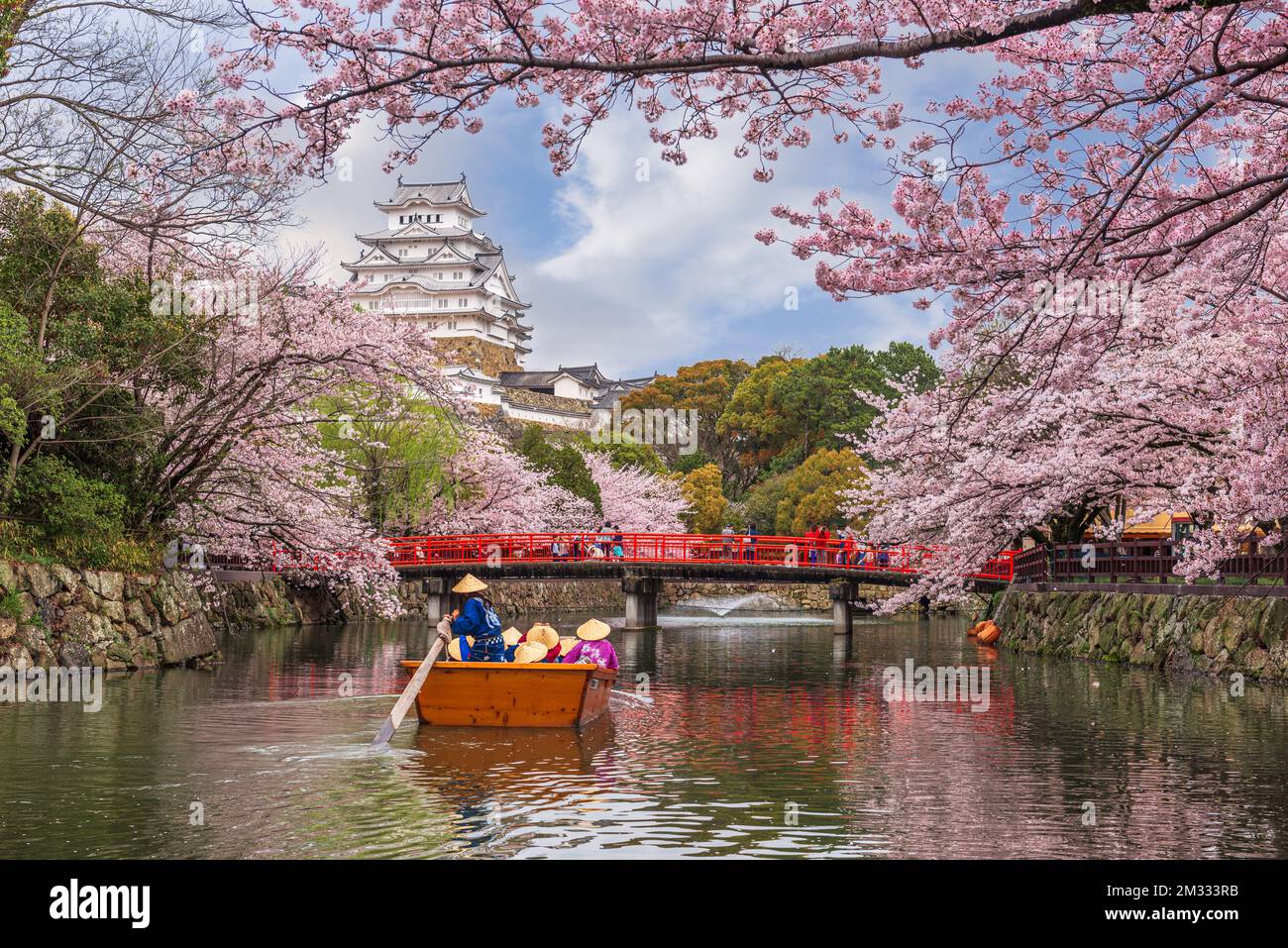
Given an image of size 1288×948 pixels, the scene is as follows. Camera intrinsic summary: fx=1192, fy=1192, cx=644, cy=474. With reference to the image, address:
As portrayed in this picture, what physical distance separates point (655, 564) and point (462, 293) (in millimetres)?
56158

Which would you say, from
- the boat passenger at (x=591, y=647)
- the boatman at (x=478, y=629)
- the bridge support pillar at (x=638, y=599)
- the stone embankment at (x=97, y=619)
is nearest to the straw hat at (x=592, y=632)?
the boat passenger at (x=591, y=647)

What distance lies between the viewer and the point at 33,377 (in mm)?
16578

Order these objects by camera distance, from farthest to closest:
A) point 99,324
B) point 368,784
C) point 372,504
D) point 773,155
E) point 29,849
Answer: point 372,504 → point 99,324 → point 368,784 → point 773,155 → point 29,849

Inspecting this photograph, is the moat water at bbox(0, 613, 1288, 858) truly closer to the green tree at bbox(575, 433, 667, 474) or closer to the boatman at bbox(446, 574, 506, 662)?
the boatman at bbox(446, 574, 506, 662)

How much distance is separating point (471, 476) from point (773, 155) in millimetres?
39046

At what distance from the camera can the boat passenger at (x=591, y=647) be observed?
50.2 feet

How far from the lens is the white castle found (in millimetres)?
Answer: 91062

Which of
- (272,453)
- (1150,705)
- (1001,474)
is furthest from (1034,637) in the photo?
(272,453)

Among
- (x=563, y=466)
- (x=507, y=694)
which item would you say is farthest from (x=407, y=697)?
(x=563, y=466)

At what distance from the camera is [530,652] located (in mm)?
14789

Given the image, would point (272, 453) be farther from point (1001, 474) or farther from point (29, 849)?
point (29, 849)
